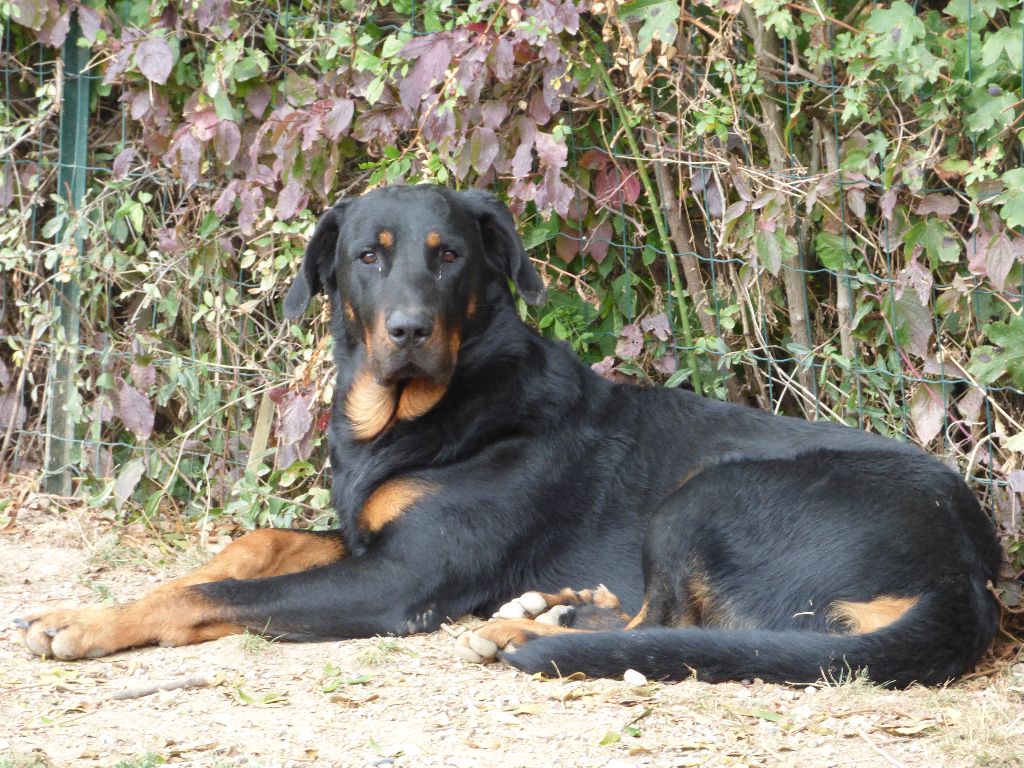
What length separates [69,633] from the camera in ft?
12.1

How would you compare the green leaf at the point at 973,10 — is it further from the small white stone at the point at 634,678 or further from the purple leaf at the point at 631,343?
the small white stone at the point at 634,678

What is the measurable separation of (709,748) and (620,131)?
2.72 metres

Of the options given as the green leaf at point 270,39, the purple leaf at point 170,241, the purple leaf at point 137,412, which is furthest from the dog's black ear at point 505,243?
the purple leaf at point 137,412

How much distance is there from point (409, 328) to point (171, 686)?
1.28 meters

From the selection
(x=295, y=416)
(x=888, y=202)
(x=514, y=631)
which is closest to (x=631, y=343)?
(x=888, y=202)

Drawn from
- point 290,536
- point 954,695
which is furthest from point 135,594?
point 954,695

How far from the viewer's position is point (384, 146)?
5.17 m

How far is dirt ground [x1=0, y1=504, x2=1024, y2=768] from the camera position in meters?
2.94

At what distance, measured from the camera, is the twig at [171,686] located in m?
3.42

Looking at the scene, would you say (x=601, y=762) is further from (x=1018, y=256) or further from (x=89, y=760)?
(x=1018, y=256)

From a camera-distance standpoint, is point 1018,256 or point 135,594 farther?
point 135,594

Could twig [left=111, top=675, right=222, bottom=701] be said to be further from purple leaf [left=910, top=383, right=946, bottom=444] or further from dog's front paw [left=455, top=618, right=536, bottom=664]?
purple leaf [left=910, top=383, right=946, bottom=444]

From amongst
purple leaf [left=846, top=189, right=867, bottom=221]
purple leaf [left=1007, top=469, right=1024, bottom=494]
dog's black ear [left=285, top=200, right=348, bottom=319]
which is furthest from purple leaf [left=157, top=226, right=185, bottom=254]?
purple leaf [left=1007, top=469, right=1024, bottom=494]

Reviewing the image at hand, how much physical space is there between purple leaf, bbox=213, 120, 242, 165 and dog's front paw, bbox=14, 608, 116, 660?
7.63 feet
